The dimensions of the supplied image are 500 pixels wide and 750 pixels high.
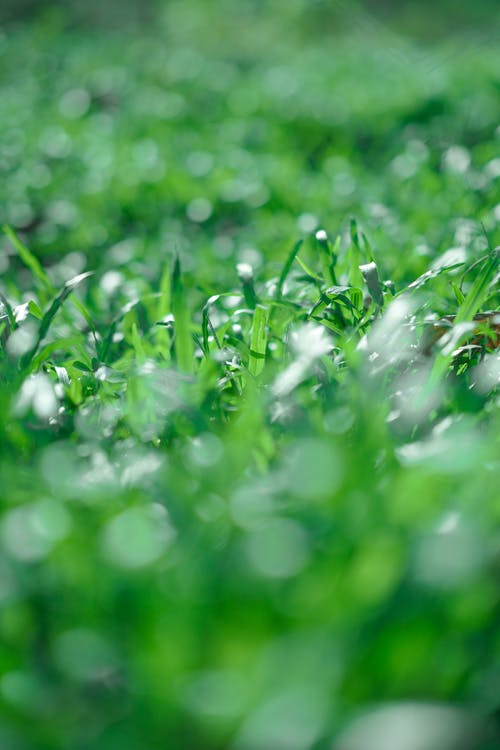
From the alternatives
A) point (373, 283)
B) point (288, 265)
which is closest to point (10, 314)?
point (288, 265)

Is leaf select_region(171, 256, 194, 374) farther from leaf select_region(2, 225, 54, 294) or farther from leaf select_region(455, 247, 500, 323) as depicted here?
leaf select_region(2, 225, 54, 294)

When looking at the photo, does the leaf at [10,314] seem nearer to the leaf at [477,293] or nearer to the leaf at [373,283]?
the leaf at [373,283]

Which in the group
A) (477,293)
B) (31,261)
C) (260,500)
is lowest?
(31,261)

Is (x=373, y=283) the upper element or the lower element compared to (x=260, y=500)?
lower

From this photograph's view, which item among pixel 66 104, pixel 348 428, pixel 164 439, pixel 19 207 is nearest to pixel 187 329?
pixel 164 439

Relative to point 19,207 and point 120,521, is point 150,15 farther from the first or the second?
point 120,521

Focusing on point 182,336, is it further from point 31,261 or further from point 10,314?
point 31,261

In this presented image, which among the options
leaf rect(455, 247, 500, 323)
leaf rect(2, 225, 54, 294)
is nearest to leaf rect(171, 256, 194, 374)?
leaf rect(455, 247, 500, 323)

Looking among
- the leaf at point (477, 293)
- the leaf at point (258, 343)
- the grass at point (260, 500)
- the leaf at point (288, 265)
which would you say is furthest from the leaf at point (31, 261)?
the leaf at point (477, 293)

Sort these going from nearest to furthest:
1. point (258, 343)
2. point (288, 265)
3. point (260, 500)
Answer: point (260, 500) → point (258, 343) → point (288, 265)
